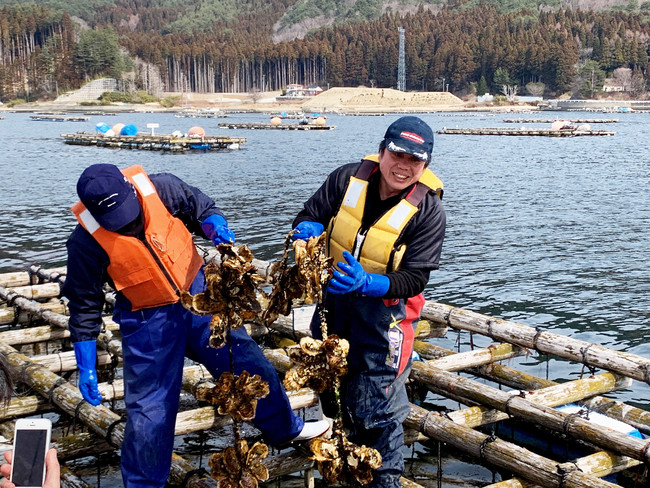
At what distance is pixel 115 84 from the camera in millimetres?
192250

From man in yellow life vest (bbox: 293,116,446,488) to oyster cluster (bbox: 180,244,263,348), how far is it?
0.76 metres

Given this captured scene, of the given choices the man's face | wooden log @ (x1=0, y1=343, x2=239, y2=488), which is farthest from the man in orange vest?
the man's face

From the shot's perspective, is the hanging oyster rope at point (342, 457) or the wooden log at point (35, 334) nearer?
the hanging oyster rope at point (342, 457)

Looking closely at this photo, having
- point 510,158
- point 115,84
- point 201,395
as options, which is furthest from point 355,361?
point 115,84

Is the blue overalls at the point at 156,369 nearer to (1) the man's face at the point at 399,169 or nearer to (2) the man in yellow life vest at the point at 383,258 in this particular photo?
(2) the man in yellow life vest at the point at 383,258

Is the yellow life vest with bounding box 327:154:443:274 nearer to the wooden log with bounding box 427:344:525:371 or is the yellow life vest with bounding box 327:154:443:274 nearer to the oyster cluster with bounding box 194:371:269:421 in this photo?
the oyster cluster with bounding box 194:371:269:421

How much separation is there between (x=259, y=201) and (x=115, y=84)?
169698 millimetres

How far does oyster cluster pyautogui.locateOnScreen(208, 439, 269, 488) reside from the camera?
529 cm

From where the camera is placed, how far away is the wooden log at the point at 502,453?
6547 millimetres

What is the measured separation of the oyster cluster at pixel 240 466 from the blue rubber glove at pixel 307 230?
151cm

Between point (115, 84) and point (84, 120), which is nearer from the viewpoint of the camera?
point (84, 120)

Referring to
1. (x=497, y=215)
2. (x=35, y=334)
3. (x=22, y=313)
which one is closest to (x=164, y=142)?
(x=497, y=215)

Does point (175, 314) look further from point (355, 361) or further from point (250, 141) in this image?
point (250, 141)

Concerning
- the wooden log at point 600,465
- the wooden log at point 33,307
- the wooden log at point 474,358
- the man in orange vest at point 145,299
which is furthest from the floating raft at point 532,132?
the man in orange vest at point 145,299
